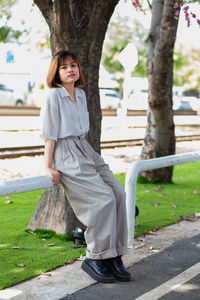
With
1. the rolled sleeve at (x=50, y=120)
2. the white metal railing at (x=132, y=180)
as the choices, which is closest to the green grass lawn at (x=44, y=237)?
the white metal railing at (x=132, y=180)

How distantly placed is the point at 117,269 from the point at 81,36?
2533 millimetres

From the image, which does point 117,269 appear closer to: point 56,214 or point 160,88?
point 56,214

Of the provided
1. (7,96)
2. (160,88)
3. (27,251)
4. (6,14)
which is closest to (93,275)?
(27,251)

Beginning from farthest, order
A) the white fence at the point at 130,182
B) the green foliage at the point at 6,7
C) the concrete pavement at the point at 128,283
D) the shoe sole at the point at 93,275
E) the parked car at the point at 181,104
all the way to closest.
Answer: the parked car at the point at 181,104
the green foliage at the point at 6,7
the shoe sole at the point at 93,275
the concrete pavement at the point at 128,283
the white fence at the point at 130,182

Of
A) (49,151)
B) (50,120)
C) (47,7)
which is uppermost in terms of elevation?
(47,7)

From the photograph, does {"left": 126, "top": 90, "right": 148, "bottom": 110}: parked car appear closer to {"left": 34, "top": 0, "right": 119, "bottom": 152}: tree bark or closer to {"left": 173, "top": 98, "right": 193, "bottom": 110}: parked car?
{"left": 173, "top": 98, "right": 193, "bottom": 110}: parked car

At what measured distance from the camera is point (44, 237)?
5062 millimetres

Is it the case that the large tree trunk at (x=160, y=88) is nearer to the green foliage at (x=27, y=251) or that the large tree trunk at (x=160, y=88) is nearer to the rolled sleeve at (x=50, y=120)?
the green foliage at (x=27, y=251)

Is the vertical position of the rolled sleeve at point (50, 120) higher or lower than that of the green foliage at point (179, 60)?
lower

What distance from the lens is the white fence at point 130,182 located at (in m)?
3.42

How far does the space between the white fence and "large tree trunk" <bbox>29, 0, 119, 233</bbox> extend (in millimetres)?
730

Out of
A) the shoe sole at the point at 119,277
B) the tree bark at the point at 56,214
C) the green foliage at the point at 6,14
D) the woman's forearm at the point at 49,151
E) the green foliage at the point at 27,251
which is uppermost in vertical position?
the green foliage at the point at 6,14

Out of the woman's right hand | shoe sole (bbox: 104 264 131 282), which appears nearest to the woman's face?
the woman's right hand

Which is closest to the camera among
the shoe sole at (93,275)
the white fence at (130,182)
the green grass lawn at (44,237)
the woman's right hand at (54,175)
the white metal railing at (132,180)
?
the white fence at (130,182)
